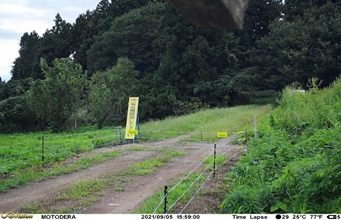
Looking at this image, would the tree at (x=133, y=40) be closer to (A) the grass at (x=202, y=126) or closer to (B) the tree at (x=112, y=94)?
(B) the tree at (x=112, y=94)

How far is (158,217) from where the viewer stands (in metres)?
3.52

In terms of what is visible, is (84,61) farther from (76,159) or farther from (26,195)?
(26,195)

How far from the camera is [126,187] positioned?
6703 millimetres

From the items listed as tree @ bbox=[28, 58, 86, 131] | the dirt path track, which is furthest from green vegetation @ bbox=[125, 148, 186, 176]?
tree @ bbox=[28, 58, 86, 131]

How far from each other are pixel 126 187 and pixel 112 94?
1236 cm

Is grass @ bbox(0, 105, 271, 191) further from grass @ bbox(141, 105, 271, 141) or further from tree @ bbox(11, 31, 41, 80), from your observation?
tree @ bbox(11, 31, 41, 80)

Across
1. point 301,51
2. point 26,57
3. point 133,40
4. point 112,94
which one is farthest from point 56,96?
point 26,57

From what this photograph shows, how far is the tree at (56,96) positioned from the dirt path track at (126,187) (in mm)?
8089

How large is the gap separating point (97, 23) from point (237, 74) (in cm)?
1403

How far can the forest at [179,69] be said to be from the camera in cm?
1786

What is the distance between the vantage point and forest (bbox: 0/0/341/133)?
703 inches

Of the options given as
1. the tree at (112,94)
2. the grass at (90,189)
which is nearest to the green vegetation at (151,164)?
the grass at (90,189)

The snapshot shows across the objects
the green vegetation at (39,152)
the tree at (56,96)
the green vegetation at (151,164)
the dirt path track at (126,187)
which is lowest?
the dirt path track at (126,187)

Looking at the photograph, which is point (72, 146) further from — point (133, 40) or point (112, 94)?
point (133, 40)
